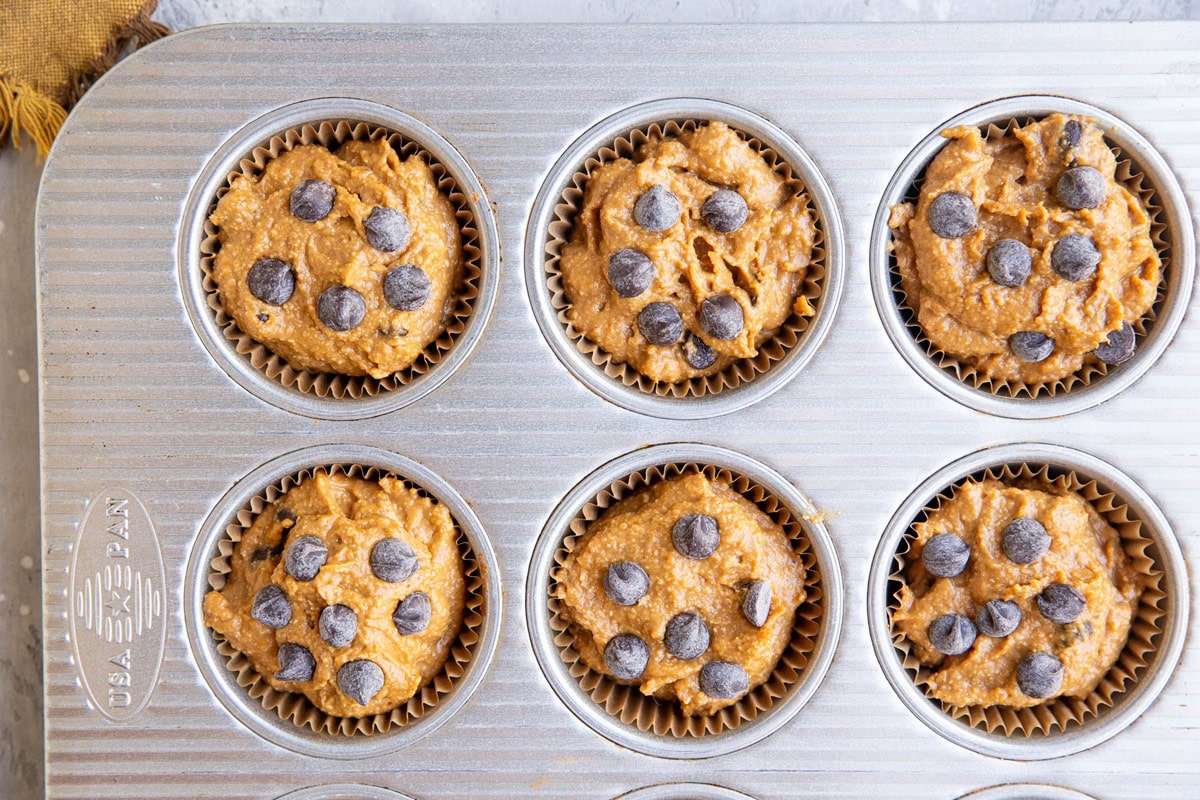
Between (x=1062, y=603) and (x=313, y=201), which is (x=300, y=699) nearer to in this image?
(x=313, y=201)

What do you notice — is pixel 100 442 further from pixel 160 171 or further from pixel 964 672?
pixel 964 672

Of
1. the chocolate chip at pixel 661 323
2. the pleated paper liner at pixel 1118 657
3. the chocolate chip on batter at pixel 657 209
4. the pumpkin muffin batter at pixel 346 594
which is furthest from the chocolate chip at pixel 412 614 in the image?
the pleated paper liner at pixel 1118 657

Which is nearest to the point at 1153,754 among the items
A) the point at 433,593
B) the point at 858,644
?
the point at 858,644

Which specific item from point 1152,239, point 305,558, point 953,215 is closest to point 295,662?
point 305,558

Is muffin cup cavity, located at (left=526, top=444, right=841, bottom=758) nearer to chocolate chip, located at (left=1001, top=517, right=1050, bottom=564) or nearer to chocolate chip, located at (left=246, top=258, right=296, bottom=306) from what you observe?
chocolate chip, located at (left=1001, top=517, right=1050, bottom=564)

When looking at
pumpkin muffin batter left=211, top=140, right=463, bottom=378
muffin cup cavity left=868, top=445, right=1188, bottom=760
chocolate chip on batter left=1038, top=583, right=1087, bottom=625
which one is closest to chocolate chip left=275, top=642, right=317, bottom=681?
pumpkin muffin batter left=211, top=140, right=463, bottom=378
